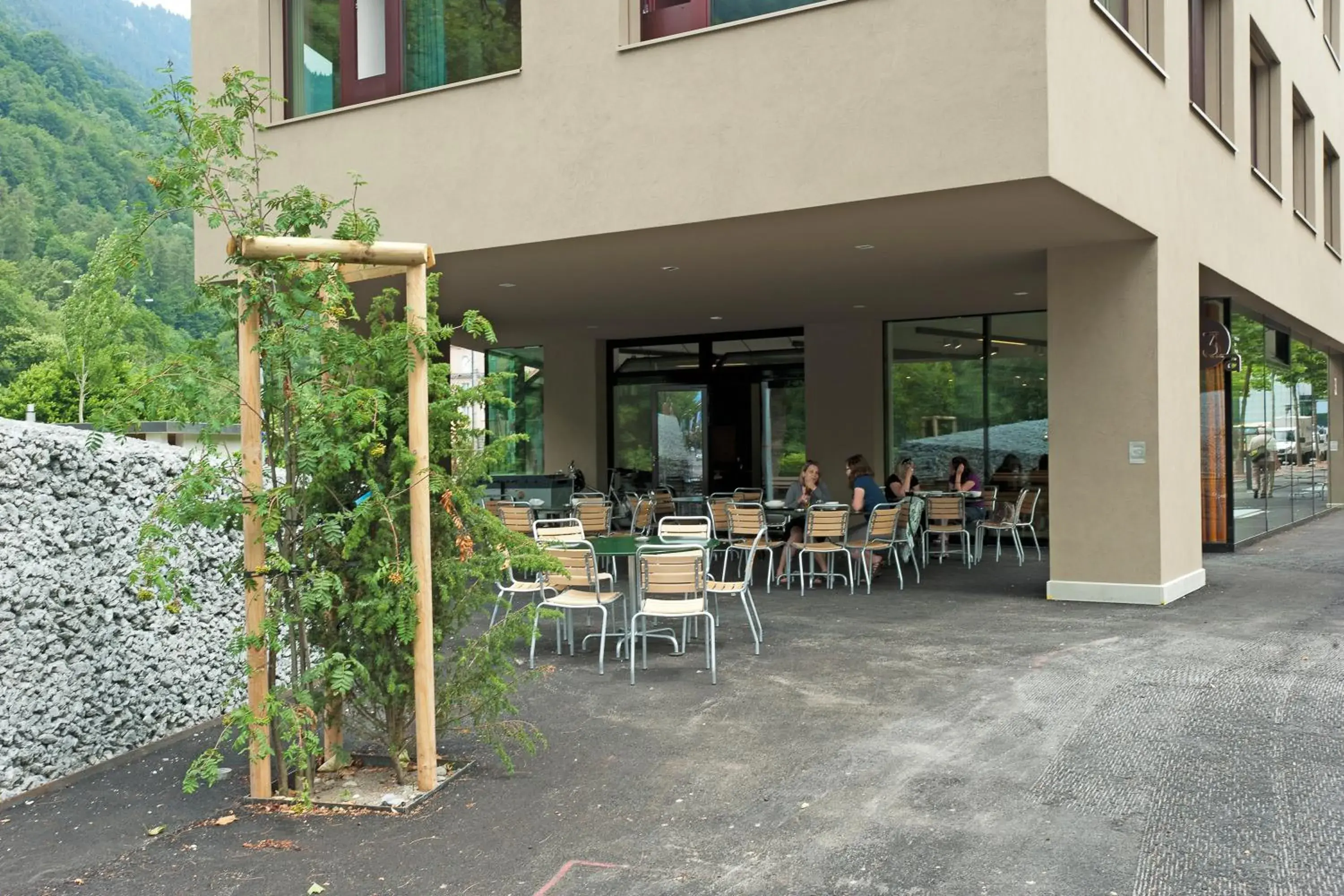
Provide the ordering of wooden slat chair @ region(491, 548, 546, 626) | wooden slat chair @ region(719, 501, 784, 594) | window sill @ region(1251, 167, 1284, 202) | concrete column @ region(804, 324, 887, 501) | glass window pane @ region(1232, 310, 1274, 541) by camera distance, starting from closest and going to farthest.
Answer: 1. wooden slat chair @ region(491, 548, 546, 626)
2. wooden slat chair @ region(719, 501, 784, 594)
3. window sill @ region(1251, 167, 1284, 202)
4. glass window pane @ region(1232, 310, 1274, 541)
5. concrete column @ region(804, 324, 887, 501)

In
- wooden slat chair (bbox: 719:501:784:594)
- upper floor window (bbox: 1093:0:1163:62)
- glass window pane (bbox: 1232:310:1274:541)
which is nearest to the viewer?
upper floor window (bbox: 1093:0:1163:62)

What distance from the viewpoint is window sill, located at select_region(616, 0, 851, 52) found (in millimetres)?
8266

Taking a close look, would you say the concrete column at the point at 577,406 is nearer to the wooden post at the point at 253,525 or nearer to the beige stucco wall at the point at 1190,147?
the beige stucco wall at the point at 1190,147

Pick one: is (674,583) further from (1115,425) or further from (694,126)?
(1115,425)

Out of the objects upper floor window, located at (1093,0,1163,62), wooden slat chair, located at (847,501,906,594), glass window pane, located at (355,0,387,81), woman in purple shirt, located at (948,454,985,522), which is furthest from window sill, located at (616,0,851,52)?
woman in purple shirt, located at (948,454,985,522)

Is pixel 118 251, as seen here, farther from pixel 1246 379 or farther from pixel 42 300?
pixel 42 300

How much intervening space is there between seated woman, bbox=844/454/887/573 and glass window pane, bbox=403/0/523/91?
5201 mm

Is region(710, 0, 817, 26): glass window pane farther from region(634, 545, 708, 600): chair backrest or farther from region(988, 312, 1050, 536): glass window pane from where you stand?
region(988, 312, 1050, 536): glass window pane

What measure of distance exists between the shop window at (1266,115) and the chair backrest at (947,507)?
22.5ft

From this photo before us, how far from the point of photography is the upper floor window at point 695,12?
8.59 meters

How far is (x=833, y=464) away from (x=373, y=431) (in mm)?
12344

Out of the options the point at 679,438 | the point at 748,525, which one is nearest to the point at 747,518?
the point at 748,525

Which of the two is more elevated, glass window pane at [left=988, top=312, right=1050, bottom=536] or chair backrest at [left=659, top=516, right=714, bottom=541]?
glass window pane at [left=988, top=312, right=1050, bottom=536]

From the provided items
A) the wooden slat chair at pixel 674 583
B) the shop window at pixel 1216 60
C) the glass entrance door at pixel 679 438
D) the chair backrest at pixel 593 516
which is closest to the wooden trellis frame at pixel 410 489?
the wooden slat chair at pixel 674 583
